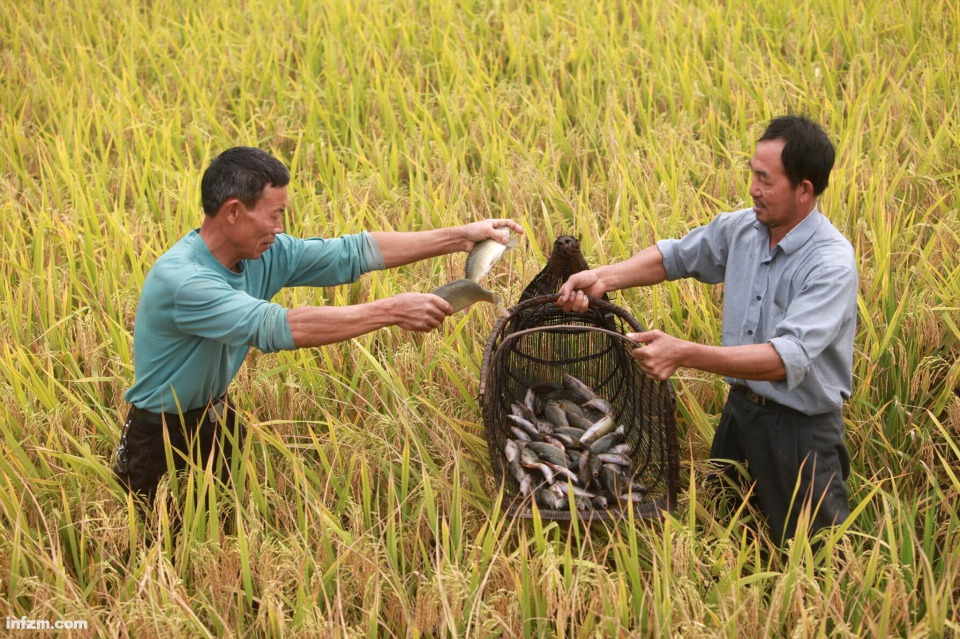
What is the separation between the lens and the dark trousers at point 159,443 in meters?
2.76

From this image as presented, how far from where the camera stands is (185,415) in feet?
9.14

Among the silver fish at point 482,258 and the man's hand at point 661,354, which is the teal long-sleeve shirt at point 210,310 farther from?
the man's hand at point 661,354

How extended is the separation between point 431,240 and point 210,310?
913 mm

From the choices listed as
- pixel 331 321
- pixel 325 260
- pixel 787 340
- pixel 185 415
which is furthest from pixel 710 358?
pixel 185 415

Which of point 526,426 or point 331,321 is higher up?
point 331,321

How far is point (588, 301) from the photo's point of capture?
303 cm

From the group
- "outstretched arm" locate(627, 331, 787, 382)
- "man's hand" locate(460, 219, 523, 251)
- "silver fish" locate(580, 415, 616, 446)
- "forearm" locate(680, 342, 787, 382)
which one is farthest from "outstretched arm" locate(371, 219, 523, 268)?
"forearm" locate(680, 342, 787, 382)

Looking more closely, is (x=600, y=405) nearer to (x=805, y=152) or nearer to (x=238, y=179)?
(x=805, y=152)

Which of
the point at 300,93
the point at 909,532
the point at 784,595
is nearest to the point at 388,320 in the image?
the point at 784,595

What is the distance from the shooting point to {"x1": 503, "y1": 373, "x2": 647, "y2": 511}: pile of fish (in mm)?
2686

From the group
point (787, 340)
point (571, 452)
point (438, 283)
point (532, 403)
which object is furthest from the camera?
point (438, 283)

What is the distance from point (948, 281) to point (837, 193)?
704mm

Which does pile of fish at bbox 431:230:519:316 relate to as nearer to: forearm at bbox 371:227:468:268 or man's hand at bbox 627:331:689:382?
forearm at bbox 371:227:468:268

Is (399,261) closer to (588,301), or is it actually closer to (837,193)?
(588,301)
